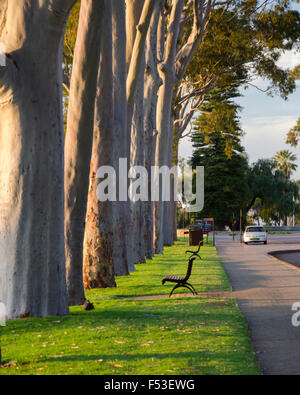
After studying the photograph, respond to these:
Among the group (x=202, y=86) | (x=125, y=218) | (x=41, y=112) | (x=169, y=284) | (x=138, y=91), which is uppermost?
(x=202, y=86)

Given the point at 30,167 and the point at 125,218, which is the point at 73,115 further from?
the point at 125,218

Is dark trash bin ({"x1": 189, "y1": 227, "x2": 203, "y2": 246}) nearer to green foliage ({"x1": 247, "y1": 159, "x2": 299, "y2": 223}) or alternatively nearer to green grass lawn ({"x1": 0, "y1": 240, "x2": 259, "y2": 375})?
green grass lawn ({"x1": 0, "y1": 240, "x2": 259, "y2": 375})

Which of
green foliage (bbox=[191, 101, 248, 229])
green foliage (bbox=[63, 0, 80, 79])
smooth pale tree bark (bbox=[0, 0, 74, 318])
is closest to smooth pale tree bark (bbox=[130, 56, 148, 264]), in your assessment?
green foliage (bbox=[63, 0, 80, 79])

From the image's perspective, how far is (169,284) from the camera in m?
17.7

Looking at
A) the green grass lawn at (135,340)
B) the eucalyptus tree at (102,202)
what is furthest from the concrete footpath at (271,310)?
the eucalyptus tree at (102,202)

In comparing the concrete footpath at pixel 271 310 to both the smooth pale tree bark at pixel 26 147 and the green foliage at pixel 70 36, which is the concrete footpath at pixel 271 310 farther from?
the green foliage at pixel 70 36

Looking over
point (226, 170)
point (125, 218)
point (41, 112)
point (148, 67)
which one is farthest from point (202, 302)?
point (226, 170)

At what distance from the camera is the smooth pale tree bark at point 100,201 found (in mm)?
16109

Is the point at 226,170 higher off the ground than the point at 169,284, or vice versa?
the point at 226,170

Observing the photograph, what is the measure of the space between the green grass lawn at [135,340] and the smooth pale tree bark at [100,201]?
218cm

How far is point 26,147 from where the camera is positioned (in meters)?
10.3

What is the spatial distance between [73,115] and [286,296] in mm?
5917

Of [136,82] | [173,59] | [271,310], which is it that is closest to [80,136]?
[271,310]
